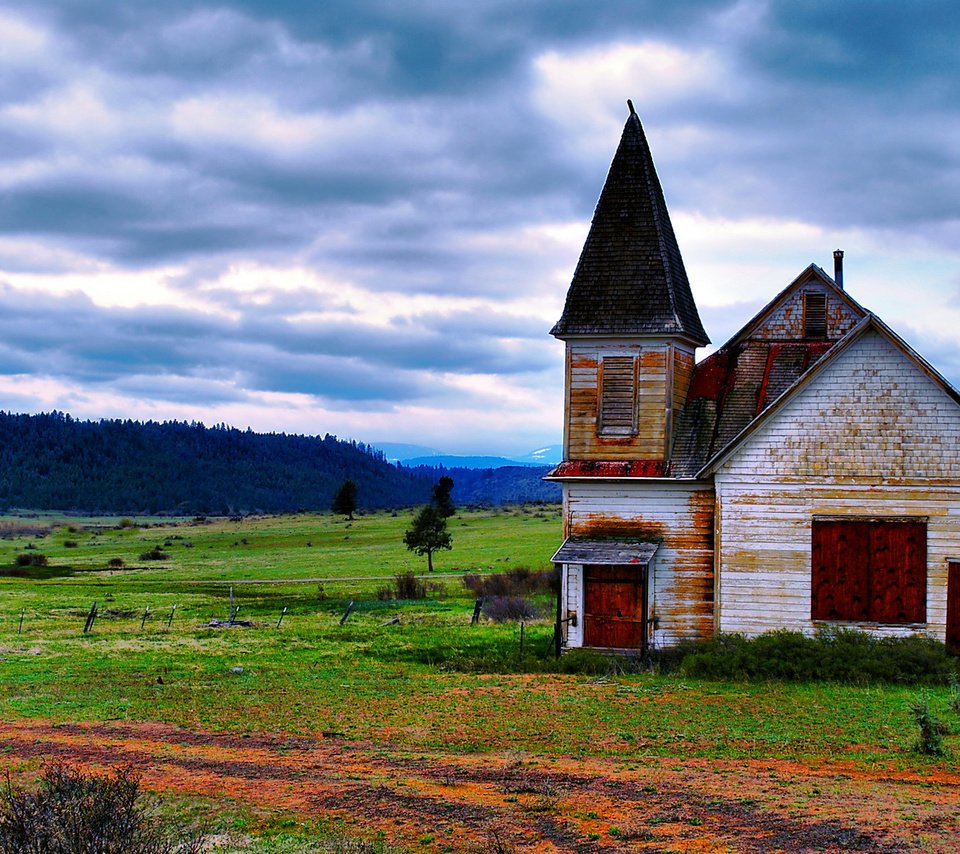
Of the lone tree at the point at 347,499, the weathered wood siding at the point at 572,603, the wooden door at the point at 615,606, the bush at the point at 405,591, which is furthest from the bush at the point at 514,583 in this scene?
the lone tree at the point at 347,499

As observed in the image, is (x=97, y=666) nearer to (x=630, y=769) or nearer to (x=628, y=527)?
(x=628, y=527)

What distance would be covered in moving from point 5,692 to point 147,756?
857 centimetres

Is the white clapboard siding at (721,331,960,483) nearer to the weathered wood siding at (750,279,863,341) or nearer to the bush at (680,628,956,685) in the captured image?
the weathered wood siding at (750,279,863,341)

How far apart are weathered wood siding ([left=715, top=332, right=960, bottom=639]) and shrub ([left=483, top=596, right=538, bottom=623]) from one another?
45.5 feet

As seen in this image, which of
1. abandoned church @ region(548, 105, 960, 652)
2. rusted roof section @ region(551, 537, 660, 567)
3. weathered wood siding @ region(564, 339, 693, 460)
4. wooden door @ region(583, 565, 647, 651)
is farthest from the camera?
weathered wood siding @ region(564, 339, 693, 460)

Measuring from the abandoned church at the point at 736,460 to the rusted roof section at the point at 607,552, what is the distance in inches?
2.0

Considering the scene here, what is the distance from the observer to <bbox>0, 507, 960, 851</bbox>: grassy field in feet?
40.8

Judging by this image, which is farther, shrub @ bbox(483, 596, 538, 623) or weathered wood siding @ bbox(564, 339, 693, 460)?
shrub @ bbox(483, 596, 538, 623)

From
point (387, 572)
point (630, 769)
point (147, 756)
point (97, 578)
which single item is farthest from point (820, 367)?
point (97, 578)

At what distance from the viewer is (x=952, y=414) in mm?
→ 23297

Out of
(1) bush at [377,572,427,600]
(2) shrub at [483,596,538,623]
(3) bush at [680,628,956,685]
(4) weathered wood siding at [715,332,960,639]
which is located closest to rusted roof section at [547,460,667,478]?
(4) weathered wood siding at [715,332,960,639]

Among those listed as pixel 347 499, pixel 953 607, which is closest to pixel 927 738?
pixel 953 607

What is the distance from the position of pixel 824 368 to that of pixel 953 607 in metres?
5.52

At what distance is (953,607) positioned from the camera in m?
22.9
